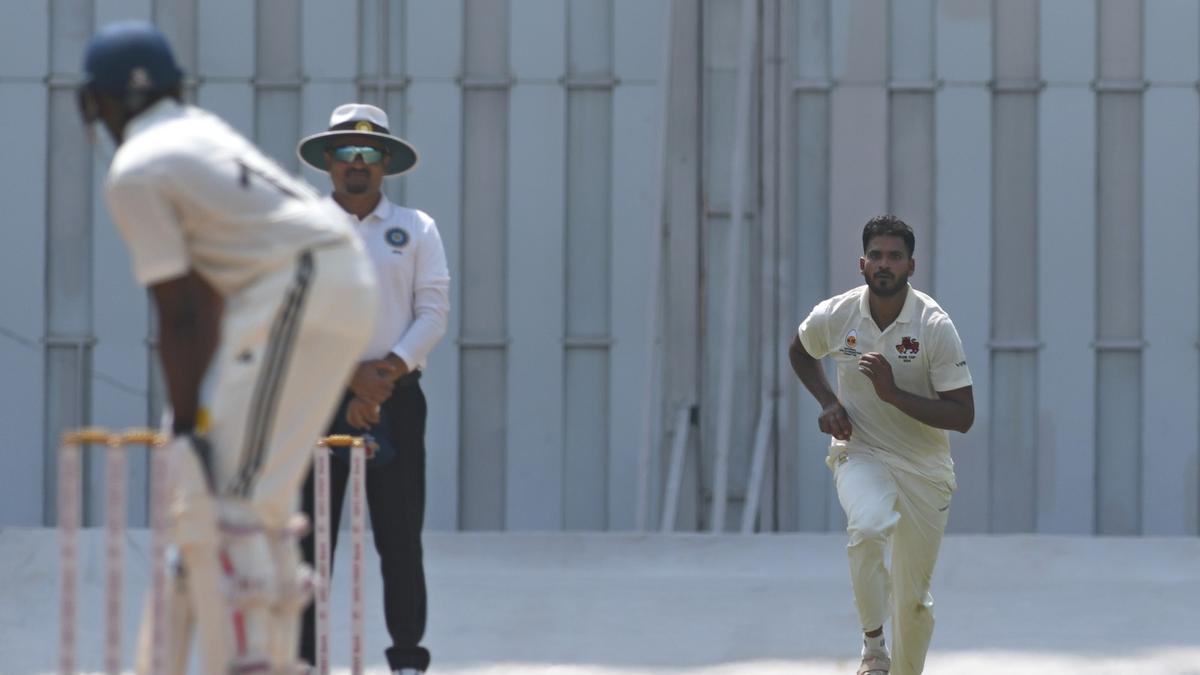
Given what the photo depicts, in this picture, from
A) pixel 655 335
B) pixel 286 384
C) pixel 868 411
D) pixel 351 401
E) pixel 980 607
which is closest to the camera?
pixel 286 384

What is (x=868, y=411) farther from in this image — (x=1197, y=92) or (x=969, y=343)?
(x=1197, y=92)

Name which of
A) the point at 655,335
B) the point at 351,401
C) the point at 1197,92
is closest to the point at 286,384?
the point at 351,401

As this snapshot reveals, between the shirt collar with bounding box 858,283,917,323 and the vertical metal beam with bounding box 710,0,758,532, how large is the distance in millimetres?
3197

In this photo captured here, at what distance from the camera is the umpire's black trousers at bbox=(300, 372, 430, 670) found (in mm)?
5680

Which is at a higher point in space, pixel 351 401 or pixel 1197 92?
pixel 1197 92

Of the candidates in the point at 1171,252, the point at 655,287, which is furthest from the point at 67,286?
the point at 1171,252

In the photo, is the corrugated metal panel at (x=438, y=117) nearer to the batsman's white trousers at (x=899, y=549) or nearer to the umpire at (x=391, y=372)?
the umpire at (x=391, y=372)

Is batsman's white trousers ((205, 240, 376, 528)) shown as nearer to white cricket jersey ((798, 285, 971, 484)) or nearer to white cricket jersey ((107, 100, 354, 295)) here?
white cricket jersey ((107, 100, 354, 295))

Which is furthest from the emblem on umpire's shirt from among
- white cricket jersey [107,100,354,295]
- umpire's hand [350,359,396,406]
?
white cricket jersey [107,100,354,295]

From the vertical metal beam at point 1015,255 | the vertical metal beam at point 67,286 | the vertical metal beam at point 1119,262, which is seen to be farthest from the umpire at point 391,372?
the vertical metal beam at point 1119,262

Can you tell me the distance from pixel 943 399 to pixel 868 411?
28 cm

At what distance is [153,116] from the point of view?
3.76 meters

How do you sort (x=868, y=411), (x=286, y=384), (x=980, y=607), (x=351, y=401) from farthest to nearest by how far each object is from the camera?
(x=980, y=607), (x=868, y=411), (x=351, y=401), (x=286, y=384)

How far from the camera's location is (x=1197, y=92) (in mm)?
9562
